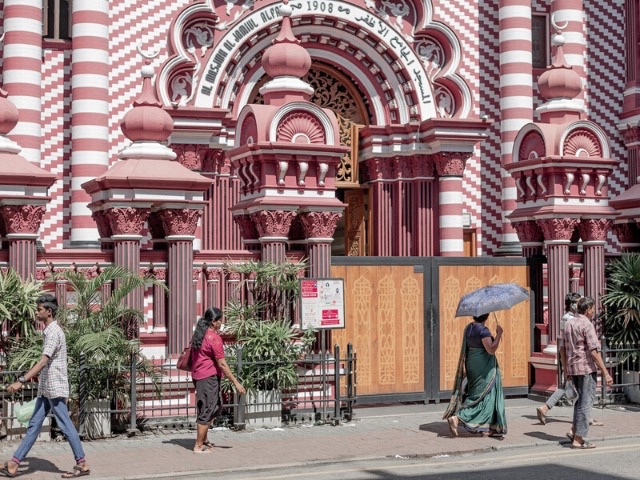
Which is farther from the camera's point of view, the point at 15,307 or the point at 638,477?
the point at 15,307

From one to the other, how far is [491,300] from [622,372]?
14.0 feet

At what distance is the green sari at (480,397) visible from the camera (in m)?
13.4

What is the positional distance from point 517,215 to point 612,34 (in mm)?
8973

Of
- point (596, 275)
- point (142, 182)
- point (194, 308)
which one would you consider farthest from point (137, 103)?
point (596, 275)

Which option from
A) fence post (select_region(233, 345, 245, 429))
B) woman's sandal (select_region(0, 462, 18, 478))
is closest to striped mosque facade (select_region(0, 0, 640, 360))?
fence post (select_region(233, 345, 245, 429))

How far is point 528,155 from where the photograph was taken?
17.7 metres

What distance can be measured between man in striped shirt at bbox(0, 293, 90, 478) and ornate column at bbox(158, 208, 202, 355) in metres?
3.21

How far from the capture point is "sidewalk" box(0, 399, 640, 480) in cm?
1162

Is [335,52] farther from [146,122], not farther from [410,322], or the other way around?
[146,122]

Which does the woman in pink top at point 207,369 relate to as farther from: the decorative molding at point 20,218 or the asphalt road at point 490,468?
the decorative molding at point 20,218

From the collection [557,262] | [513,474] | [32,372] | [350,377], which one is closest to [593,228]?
[557,262]

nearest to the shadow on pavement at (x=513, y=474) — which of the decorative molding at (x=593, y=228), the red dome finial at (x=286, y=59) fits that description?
the decorative molding at (x=593, y=228)

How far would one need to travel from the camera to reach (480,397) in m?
13.5

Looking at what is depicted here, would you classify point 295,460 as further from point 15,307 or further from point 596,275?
point 596,275
